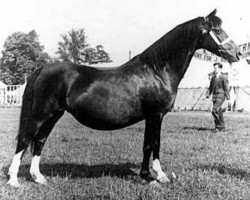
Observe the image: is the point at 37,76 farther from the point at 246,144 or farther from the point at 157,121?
the point at 246,144

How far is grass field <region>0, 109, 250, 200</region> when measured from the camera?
16.0 ft

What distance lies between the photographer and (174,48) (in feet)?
18.8

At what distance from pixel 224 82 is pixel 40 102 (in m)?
9.60

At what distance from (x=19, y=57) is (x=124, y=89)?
52743mm

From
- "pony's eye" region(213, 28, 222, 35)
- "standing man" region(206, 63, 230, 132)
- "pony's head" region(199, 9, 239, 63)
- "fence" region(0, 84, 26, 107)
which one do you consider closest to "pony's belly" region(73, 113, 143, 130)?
"pony's head" region(199, 9, 239, 63)

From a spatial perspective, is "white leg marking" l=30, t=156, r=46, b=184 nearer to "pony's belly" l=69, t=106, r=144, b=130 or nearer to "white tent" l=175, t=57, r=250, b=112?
"pony's belly" l=69, t=106, r=144, b=130

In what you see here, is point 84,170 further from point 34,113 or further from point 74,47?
point 74,47

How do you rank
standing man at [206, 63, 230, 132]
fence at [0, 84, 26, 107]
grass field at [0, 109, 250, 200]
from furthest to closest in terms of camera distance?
fence at [0, 84, 26, 107] → standing man at [206, 63, 230, 132] → grass field at [0, 109, 250, 200]

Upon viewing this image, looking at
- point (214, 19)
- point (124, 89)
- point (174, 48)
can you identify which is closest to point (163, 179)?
point (124, 89)

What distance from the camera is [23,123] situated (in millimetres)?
5680

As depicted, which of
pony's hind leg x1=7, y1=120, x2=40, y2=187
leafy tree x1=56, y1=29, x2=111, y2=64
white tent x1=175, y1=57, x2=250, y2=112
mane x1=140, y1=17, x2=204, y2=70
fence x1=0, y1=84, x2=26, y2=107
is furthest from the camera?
leafy tree x1=56, y1=29, x2=111, y2=64

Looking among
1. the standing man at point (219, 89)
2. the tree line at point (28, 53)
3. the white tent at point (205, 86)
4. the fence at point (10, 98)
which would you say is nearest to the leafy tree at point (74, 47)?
the tree line at point (28, 53)

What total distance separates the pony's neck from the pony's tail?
6.36ft

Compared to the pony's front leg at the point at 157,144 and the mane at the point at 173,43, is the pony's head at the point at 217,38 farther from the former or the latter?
the pony's front leg at the point at 157,144
